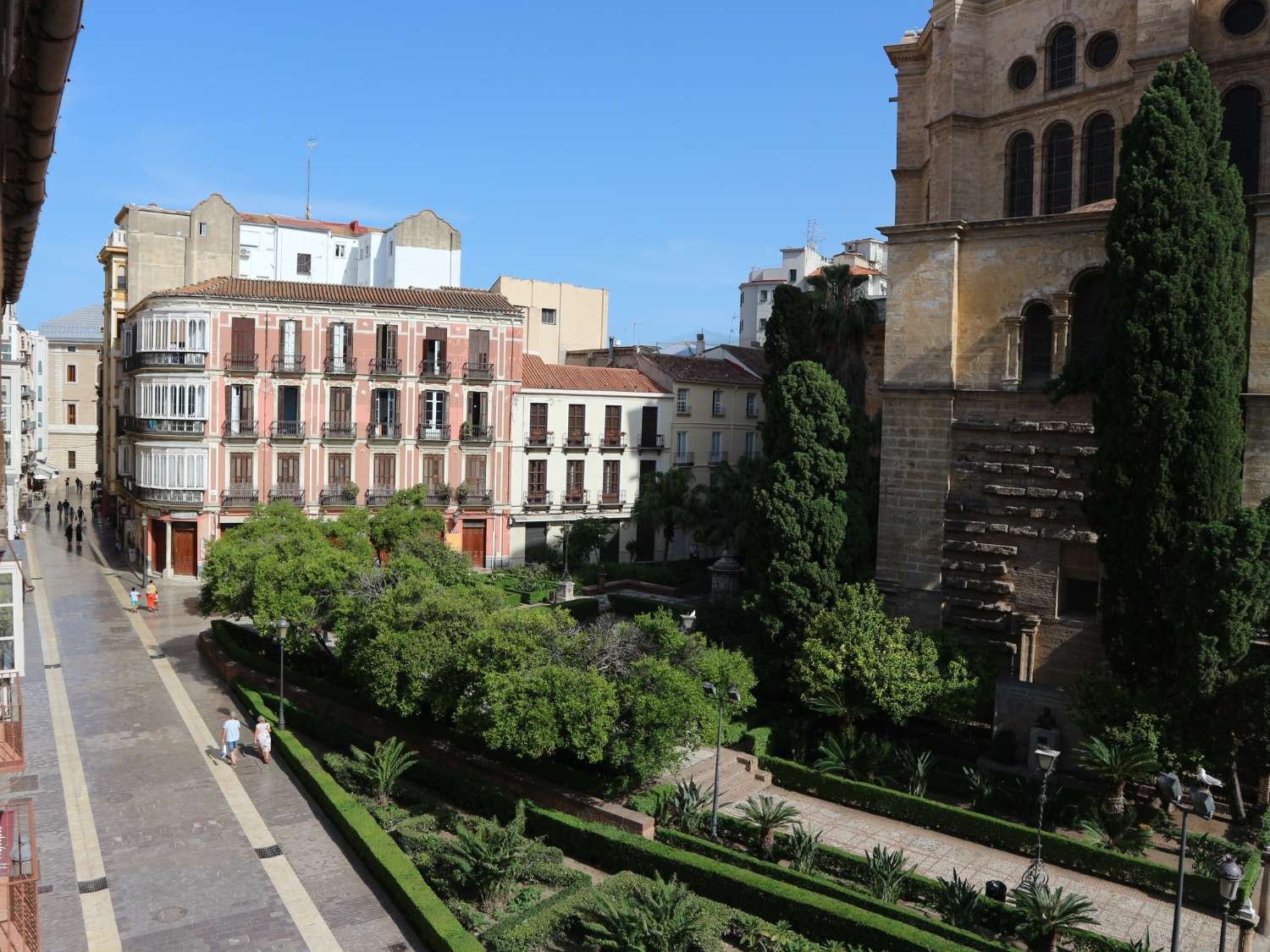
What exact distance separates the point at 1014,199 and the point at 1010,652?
37.7 feet

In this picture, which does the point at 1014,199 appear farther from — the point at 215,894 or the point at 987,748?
the point at 215,894

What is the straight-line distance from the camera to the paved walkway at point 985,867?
622 inches

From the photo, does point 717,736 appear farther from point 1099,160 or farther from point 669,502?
point 669,502

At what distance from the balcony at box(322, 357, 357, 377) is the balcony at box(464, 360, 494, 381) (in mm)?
4437

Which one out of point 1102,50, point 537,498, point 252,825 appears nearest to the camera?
point 252,825

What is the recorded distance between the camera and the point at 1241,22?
2252cm

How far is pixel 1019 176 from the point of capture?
86.5ft

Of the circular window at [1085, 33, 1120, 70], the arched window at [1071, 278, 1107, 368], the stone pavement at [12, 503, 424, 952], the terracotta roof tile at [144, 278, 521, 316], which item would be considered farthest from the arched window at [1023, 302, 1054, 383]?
the terracotta roof tile at [144, 278, 521, 316]

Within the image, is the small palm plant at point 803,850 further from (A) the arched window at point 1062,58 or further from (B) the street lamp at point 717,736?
(A) the arched window at point 1062,58

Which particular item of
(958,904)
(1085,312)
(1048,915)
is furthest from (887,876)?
(1085,312)

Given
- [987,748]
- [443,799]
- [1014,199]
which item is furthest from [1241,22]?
[443,799]

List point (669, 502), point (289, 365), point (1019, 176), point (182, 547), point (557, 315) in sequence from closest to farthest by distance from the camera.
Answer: point (1019, 176)
point (289, 365)
point (182, 547)
point (669, 502)
point (557, 315)

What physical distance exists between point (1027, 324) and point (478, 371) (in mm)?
25456

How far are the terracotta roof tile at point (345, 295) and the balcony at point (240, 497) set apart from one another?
7.22 metres
